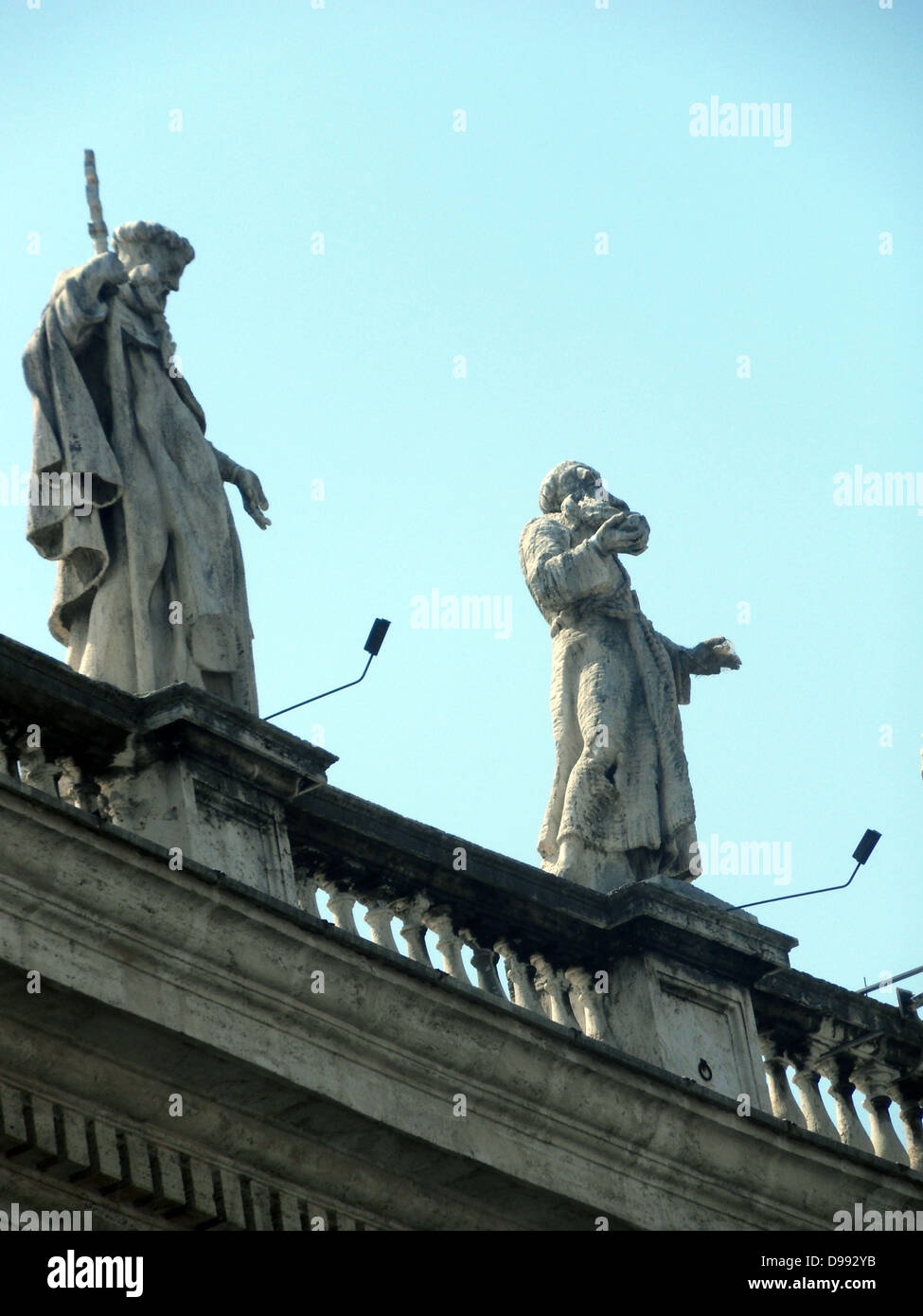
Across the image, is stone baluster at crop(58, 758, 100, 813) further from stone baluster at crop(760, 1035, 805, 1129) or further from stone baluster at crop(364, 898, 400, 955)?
stone baluster at crop(760, 1035, 805, 1129)

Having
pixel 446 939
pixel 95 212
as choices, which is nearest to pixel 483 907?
pixel 446 939

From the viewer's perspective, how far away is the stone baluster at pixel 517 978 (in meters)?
13.3

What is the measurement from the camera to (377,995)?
1172 cm

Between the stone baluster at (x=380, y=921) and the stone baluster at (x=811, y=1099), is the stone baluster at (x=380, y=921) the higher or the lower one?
the higher one

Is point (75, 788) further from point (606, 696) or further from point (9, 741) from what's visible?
point (606, 696)

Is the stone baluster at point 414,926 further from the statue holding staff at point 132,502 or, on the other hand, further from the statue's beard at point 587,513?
the statue's beard at point 587,513

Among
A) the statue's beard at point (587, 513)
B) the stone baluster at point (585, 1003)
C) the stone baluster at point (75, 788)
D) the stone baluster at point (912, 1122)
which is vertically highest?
the statue's beard at point (587, 513)

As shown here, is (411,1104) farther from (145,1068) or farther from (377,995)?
(145,1068)

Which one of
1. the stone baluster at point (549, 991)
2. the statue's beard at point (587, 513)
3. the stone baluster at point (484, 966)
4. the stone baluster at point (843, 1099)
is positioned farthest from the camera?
the statue's beard at point (587, 513)

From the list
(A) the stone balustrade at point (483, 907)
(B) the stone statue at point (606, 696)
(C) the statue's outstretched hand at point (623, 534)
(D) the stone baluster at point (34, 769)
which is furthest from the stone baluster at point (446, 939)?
(C) the statue's outstretched hand at point (623, 534)

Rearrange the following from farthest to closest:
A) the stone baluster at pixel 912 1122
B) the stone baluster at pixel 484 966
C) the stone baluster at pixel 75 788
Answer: the stone baluster at pixel 912 1122 → the stone baluster at pixel 484 966 → the stone baluster at pixel 75 788

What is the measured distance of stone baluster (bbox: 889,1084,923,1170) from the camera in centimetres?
1462

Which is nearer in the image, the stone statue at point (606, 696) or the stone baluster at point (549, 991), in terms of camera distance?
the stone baluster at point (549, 991)
